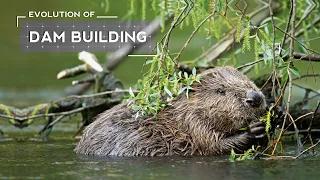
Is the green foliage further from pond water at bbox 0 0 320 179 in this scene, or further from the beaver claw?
the beaver claw

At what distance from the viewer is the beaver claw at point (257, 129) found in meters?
6.10

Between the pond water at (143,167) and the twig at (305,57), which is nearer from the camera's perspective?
the pond water at (143,167)

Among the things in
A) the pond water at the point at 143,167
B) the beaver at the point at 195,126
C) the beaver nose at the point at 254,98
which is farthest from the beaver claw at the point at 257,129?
the pond water at the point at 143,167

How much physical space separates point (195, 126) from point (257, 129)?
1.62ft

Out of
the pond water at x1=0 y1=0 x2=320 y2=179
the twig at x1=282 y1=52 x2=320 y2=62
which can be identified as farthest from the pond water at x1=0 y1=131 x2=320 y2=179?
the twig at x1=282 y1=52 x2=320 y2=62

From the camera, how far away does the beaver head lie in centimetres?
612

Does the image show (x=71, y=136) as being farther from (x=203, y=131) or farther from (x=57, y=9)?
(x=57, y=9)

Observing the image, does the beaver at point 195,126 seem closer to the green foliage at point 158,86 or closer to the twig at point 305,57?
the green foliage at point 158,86

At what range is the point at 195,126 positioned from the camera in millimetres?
6281

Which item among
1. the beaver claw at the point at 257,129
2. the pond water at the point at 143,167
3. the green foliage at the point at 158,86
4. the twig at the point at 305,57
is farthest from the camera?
the twig at the point at 305,57

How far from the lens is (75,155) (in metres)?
6.38

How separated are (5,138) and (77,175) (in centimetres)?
287

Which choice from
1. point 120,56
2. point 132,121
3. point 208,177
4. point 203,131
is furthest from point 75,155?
point 120,56

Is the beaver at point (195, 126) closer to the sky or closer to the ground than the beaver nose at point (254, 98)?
closer to the ground
